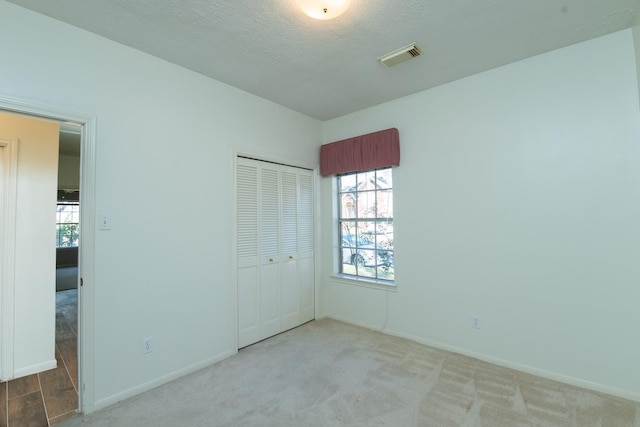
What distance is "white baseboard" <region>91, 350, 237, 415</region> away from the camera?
2.02 m

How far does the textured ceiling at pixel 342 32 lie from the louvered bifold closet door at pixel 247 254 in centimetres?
99

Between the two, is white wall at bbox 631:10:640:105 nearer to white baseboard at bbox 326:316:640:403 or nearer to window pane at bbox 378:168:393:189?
window pane at bbox 378:168:393:189

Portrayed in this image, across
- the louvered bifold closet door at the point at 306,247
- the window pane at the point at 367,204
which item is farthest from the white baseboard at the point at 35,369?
the window pane at the point at 367,204

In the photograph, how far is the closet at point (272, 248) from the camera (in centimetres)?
302

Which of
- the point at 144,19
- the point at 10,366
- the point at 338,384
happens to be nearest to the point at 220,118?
the point at 144,19

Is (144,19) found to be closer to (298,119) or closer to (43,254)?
(298,119)

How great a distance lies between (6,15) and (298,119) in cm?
247

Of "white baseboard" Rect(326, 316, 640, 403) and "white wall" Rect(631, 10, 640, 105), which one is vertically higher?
"white wall" Rect(631, 10, 640, 105)

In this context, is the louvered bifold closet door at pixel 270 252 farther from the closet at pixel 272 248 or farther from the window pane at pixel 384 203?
the window pane at pixel 384 203

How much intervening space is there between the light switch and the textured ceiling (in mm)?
1320

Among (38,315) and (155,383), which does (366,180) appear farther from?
(38,315)

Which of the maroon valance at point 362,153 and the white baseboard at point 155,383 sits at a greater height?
the maroon valance at point 362,153

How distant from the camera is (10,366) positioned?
2416 mm

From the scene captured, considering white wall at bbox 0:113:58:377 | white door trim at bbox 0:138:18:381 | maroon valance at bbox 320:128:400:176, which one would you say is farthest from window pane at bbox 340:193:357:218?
white door trim at bbox 0:138:18:381
